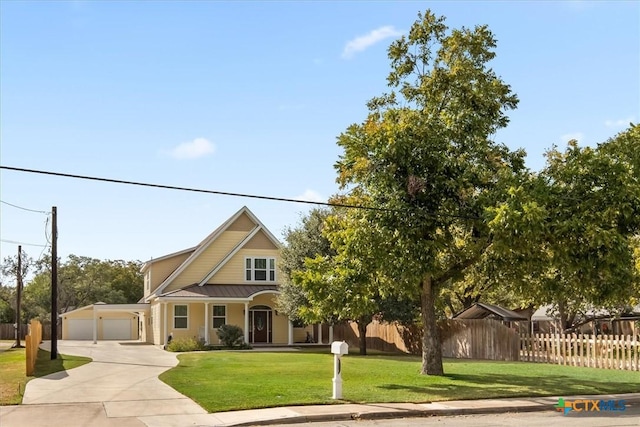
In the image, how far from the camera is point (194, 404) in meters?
15.7

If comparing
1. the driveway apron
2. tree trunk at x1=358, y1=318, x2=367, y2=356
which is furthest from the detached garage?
the driveway apron

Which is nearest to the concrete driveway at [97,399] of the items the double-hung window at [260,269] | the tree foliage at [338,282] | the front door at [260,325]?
the tree foliage at [338,282]

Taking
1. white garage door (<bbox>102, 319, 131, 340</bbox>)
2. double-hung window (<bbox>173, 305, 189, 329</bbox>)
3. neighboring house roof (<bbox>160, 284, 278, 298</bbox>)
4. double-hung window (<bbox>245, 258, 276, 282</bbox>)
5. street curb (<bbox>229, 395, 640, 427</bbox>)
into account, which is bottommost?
white garage door (<bbox>102, 319, 131, 340</bbox>)

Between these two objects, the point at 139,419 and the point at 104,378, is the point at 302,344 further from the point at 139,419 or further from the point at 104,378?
the point at 139,419

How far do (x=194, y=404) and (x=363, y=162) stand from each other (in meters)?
7.56

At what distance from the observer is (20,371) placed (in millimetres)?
24125

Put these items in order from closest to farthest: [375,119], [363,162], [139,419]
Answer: [139,419], [363,162], [375,119]

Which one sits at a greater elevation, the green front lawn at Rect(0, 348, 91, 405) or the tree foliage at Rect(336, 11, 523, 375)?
the tree foliage at Rect(336, 11, 523, 375)

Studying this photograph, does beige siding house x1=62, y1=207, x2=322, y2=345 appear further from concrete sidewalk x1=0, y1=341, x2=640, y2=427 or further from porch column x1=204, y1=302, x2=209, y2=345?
concrete sidewalk x1=0, y1=341, x2=640, y2=427

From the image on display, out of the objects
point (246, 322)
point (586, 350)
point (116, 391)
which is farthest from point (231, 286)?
point (116, 391)

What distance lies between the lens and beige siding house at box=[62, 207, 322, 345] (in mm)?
41312

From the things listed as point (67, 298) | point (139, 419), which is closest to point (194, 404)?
point (139, 419)

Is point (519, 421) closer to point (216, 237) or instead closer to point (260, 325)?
point (260, 325)

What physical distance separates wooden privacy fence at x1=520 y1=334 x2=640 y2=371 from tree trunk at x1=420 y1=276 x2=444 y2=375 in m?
7.52
